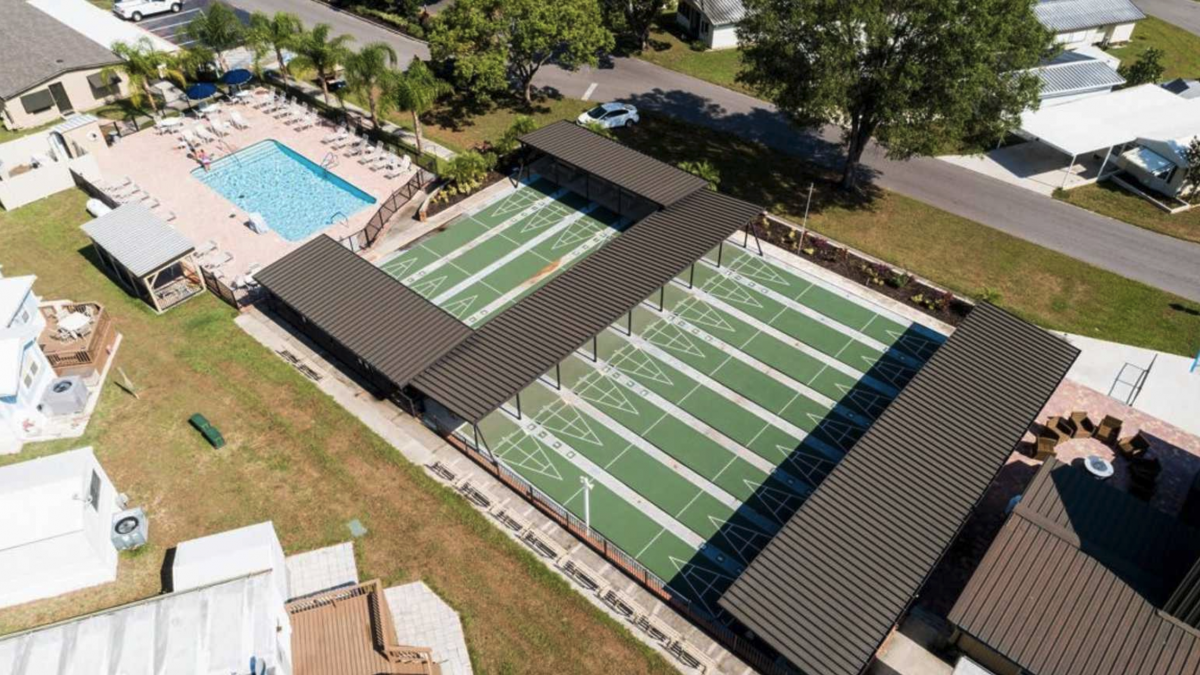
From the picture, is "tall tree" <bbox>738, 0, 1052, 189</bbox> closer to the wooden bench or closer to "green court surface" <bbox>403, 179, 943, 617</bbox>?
"green court surface" <bbox>403, 179, 943, 617</bbox>

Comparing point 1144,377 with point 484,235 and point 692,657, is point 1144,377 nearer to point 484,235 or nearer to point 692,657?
point 692,657

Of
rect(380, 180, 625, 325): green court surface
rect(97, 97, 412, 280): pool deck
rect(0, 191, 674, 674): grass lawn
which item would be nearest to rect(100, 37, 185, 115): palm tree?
rect(97, 97, 412, 280): pool deck

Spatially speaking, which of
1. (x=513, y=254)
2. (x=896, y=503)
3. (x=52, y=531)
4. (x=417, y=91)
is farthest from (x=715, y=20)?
(x=52, y=531)

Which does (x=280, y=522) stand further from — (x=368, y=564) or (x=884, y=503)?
(x=884, y=503)

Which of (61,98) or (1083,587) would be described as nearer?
(1083,587)

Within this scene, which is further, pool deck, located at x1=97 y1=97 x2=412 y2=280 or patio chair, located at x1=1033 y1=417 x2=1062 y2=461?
pool deck, located at x1=97 y1=97 x2=412 y2=280
